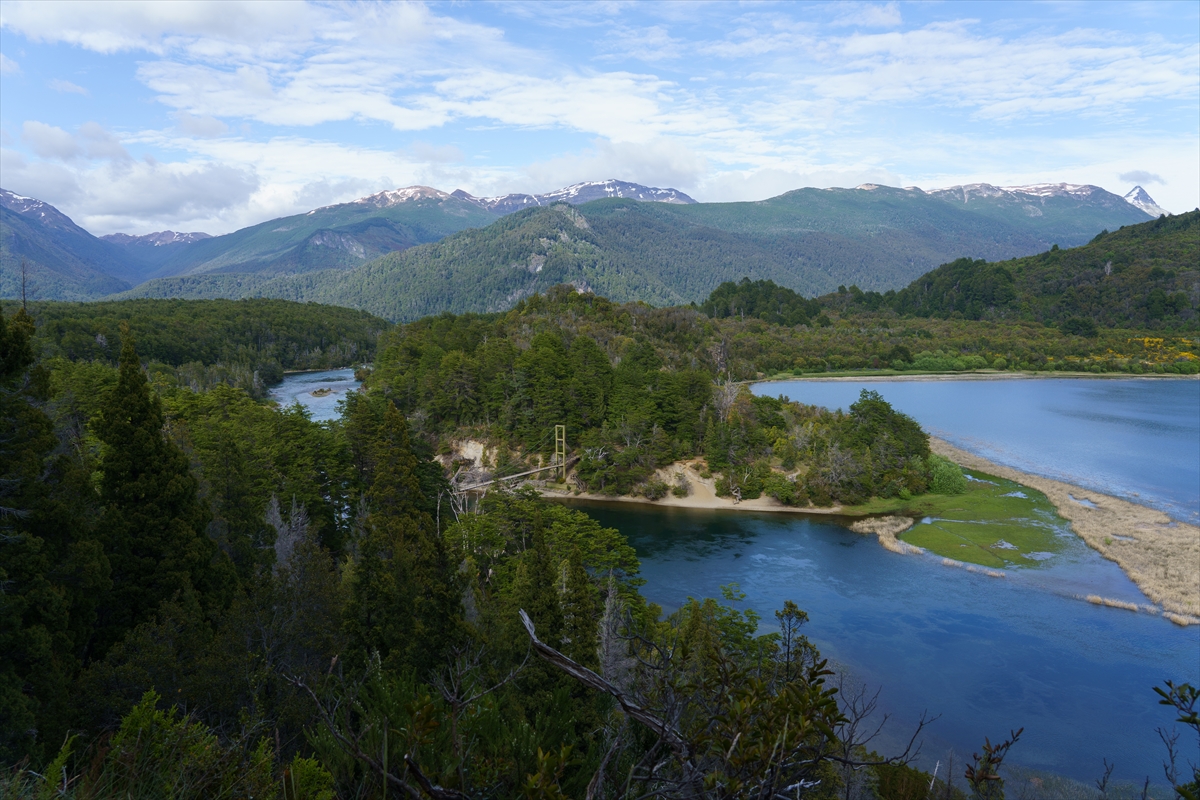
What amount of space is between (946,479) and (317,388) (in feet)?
209

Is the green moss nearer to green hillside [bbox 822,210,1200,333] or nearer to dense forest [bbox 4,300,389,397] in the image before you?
dense forest [bbox 4,300,389,397]

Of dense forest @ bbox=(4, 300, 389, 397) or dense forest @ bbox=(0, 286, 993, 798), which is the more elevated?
dense forest @ bbox=(4, 300, 389, 397)

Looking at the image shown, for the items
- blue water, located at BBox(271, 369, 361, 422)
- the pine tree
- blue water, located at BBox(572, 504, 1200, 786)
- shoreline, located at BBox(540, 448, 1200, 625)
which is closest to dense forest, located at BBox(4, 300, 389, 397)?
blue water, located at BBox(271, 369, 361, 422)

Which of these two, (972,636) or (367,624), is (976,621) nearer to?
(972,636)

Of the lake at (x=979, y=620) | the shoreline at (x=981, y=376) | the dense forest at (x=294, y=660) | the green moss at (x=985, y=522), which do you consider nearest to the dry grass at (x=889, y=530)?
the green moss at (x=985, y=522)

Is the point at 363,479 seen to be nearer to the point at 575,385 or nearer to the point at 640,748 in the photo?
the point at 575,385

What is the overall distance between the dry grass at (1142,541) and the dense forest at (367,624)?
5696mm

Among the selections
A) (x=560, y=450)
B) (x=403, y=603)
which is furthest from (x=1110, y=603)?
(x=560, y=450)

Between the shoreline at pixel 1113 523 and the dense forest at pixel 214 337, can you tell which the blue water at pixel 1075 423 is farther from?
the dense forest at pixel 214 337

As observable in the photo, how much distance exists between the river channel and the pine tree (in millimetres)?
17076

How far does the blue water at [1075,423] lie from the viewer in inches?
1722

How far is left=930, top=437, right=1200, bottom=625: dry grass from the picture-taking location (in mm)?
26328

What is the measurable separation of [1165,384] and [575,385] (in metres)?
84.1

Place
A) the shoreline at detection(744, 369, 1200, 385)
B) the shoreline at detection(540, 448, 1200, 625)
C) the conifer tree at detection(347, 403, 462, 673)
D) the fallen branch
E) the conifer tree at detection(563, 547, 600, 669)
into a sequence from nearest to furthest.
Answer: the fallen branch → the conifer tree at detection(347, 403, 462, 673) → the conifer tree at detection(563, 547, 600, 669) → the shoreline at detection(540, 448, 1200, 625) → the shoreline at detection(744, 369, 1200, 385)
